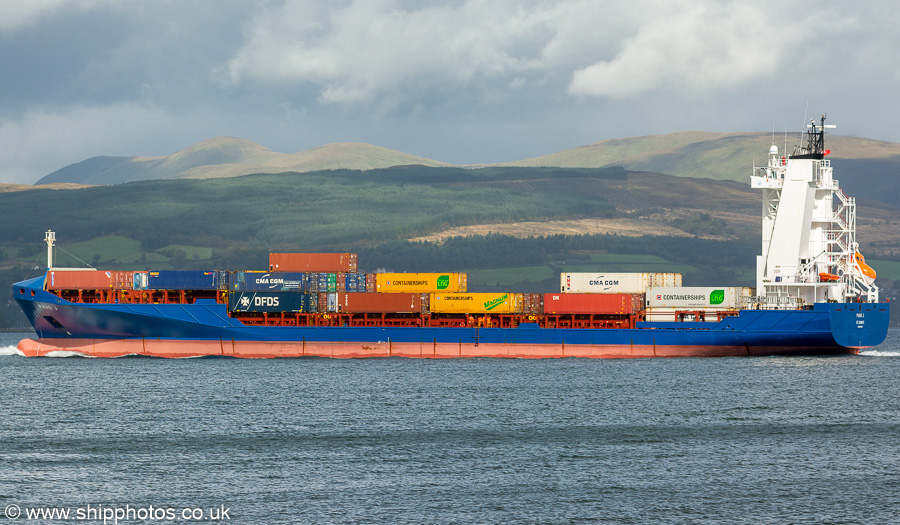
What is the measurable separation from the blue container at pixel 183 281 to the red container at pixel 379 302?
26.5ft

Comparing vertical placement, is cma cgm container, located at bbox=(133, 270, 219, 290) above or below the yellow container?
above

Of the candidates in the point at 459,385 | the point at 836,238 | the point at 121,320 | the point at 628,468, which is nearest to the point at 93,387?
the point at 121,320

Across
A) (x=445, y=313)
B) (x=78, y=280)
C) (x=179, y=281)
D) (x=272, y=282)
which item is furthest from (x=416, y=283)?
(x=78, y=280)

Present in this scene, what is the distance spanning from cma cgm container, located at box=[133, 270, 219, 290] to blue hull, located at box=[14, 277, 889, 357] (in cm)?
117

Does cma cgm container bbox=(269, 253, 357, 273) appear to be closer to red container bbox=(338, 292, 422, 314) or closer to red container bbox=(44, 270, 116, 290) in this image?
red container bbox=(338, 292, 422, 314)

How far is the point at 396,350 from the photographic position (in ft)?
207

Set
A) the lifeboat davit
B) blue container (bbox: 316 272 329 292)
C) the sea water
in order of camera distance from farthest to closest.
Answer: blue container (bbox: 316 272 329 292) → the lifeboat davit → the sea water

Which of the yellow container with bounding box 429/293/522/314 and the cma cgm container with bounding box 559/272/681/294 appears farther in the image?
the cma cgm container with bounding box 559/272/681/294

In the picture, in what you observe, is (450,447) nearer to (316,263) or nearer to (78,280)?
(316,263)

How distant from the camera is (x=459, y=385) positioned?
5062 cm

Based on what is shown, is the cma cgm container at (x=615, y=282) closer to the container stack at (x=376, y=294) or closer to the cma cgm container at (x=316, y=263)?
the container stack at (x=376, y=294)

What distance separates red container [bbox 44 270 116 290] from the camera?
63031 mm

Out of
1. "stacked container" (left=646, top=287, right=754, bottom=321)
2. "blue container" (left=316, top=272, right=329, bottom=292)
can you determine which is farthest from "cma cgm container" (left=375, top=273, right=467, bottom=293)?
"stacked container" (left=646, top=287, right=754, bottom=321)

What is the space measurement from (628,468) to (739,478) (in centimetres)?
335
